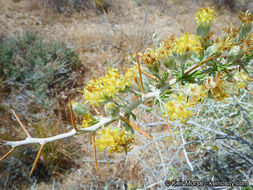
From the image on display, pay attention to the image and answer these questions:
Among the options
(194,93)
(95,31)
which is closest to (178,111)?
(194,93)

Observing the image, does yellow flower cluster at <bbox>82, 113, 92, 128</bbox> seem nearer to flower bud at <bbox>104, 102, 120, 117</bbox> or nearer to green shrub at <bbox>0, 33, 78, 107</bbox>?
flower bud at <bbox>104, 102, 120, 117</bbox>

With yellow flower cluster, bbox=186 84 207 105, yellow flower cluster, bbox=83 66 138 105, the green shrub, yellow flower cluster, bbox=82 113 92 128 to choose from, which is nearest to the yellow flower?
yellow flower cluster, bbox=186 84 207 105

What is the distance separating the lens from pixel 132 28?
595 cm

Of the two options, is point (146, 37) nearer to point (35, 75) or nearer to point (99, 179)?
point (35, 75)

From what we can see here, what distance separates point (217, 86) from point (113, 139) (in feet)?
1.92

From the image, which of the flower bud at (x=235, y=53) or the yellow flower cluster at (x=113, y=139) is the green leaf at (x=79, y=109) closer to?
the yellow flower cluster at (x=113, y=139)

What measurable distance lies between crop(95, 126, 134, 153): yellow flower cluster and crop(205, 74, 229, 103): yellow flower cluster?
0.47m

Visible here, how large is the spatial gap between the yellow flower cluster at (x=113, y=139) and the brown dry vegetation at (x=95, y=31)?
2.05m

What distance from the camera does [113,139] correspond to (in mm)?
779

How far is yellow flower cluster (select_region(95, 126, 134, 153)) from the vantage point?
771 mm

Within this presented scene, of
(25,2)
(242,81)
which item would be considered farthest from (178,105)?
(25,2)

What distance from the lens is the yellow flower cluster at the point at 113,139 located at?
771 millimetres

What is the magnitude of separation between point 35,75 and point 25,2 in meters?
5.77

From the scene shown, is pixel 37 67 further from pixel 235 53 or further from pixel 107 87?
pixel 235 53
